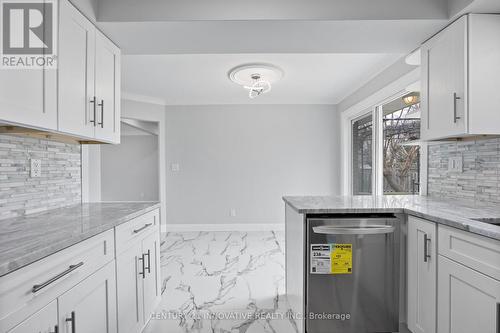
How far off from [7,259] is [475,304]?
1846 mm

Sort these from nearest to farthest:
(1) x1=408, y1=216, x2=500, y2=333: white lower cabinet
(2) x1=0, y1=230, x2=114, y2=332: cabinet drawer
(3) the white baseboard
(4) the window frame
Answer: (2) x1=0, y1=230, x2=114, y2=332: cabinet drawer
(1) x1=408, y1=216, x2=500, y2=333: white lower cabinet
(4) the window frame
(3) the white baseboard

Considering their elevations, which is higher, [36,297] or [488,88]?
[488,88]

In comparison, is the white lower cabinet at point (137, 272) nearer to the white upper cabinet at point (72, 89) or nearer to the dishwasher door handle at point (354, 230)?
the white upper cabinet at point (72, 89)

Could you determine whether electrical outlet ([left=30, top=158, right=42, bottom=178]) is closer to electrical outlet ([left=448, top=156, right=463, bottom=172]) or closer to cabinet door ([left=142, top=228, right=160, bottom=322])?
cabinet door ([left=142, top=228, right=160, bottom=322])

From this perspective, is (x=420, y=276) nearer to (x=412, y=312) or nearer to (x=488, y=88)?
(x=412, y=312)

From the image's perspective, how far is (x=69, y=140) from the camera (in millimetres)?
1802

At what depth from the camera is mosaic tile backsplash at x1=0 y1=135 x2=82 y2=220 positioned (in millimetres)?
1406

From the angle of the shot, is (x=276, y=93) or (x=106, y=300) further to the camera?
(x=276, y=93)

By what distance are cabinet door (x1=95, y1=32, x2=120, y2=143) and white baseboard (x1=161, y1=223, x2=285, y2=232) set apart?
2.93 metres

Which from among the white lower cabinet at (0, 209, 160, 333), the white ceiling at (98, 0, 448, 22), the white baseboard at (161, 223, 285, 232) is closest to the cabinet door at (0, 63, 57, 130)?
the white lower cabinet at (0, 209, 160, 333)

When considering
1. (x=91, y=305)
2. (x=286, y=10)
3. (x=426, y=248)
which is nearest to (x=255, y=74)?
(x=286, y=10)

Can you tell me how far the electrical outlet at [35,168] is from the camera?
5.13ft

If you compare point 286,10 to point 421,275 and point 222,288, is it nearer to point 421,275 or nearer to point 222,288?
point 421,275

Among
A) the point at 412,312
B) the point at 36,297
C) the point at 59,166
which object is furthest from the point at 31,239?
the point at 412,312
